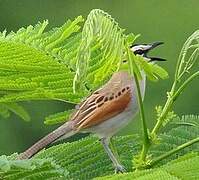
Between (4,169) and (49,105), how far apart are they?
13.1 metres

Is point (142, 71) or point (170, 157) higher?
point (142, 71)

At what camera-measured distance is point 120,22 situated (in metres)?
18.6

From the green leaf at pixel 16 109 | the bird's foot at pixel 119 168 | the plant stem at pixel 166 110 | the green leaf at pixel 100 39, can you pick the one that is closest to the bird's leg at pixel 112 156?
the bird's foot at pixel 119 168

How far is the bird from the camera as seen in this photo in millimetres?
3334

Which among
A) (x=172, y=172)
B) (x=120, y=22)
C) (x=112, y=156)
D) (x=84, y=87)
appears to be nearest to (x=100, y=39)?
(x=172, y=172)

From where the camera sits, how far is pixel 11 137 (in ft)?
54.3

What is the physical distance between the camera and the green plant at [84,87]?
8.18 feet

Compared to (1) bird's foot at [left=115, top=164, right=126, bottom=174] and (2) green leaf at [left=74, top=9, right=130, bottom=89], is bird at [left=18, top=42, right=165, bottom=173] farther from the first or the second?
(2) green leaf at [left=74, top=9, right=130, bottom=89]

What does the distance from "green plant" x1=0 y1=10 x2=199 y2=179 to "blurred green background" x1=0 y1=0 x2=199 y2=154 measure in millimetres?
10188

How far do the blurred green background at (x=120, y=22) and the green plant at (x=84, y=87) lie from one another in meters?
10.2

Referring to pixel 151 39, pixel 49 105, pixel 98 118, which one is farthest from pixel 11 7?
pixel 98 118

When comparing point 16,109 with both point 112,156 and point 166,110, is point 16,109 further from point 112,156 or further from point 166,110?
point 166,110

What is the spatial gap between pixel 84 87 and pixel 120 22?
1530cm

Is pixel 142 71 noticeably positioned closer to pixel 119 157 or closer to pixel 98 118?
pixel 119 157
